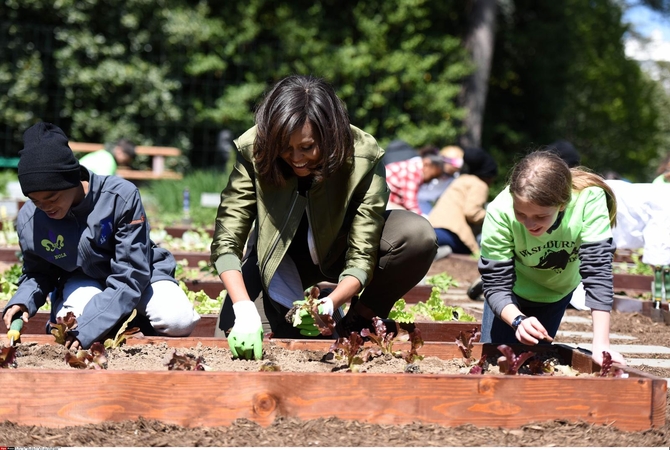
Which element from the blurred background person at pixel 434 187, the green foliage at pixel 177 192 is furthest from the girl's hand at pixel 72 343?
the green foliage at pixel 177 192

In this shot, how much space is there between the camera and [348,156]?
357 cm

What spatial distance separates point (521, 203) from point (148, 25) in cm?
1237

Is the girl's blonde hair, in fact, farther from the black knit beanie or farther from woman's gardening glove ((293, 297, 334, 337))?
the black knit beanie

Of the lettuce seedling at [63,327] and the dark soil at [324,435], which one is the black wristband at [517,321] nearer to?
the dark soil at [324,435]

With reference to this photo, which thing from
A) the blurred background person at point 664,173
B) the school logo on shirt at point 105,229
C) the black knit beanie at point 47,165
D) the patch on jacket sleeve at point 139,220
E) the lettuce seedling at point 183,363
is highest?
the black knit beanie at point 47,165

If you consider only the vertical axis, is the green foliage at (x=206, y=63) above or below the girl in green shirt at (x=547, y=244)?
above

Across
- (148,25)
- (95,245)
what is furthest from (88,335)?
(148,25)

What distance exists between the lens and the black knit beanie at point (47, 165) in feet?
11.0

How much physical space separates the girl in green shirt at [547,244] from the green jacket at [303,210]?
1.64 ft

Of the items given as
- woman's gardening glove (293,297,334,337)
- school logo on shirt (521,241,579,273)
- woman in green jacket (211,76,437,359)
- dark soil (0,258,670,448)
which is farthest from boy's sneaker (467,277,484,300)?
dark soil (0,258,670,448)

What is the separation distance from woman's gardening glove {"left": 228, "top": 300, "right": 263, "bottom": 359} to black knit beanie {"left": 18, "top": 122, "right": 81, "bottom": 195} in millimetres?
874

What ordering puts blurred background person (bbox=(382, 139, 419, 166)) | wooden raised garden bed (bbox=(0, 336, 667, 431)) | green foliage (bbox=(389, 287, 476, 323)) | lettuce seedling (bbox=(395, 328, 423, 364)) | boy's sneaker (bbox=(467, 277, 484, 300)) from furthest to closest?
blurred background person (bbox=(382, 139, 419, 166)), boy's sneaker (bbox=(467, 277, 484, 300)), green foliage (bbox=(389, 287, 476, 323)), lettuce seedling (bbox=(395, 328, 423, 364)), wooden raised garden bed (bbox=(0, 336, 667, 431))

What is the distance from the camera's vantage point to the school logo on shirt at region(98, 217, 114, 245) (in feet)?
11.8

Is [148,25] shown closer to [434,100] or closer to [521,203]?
[434,100]
